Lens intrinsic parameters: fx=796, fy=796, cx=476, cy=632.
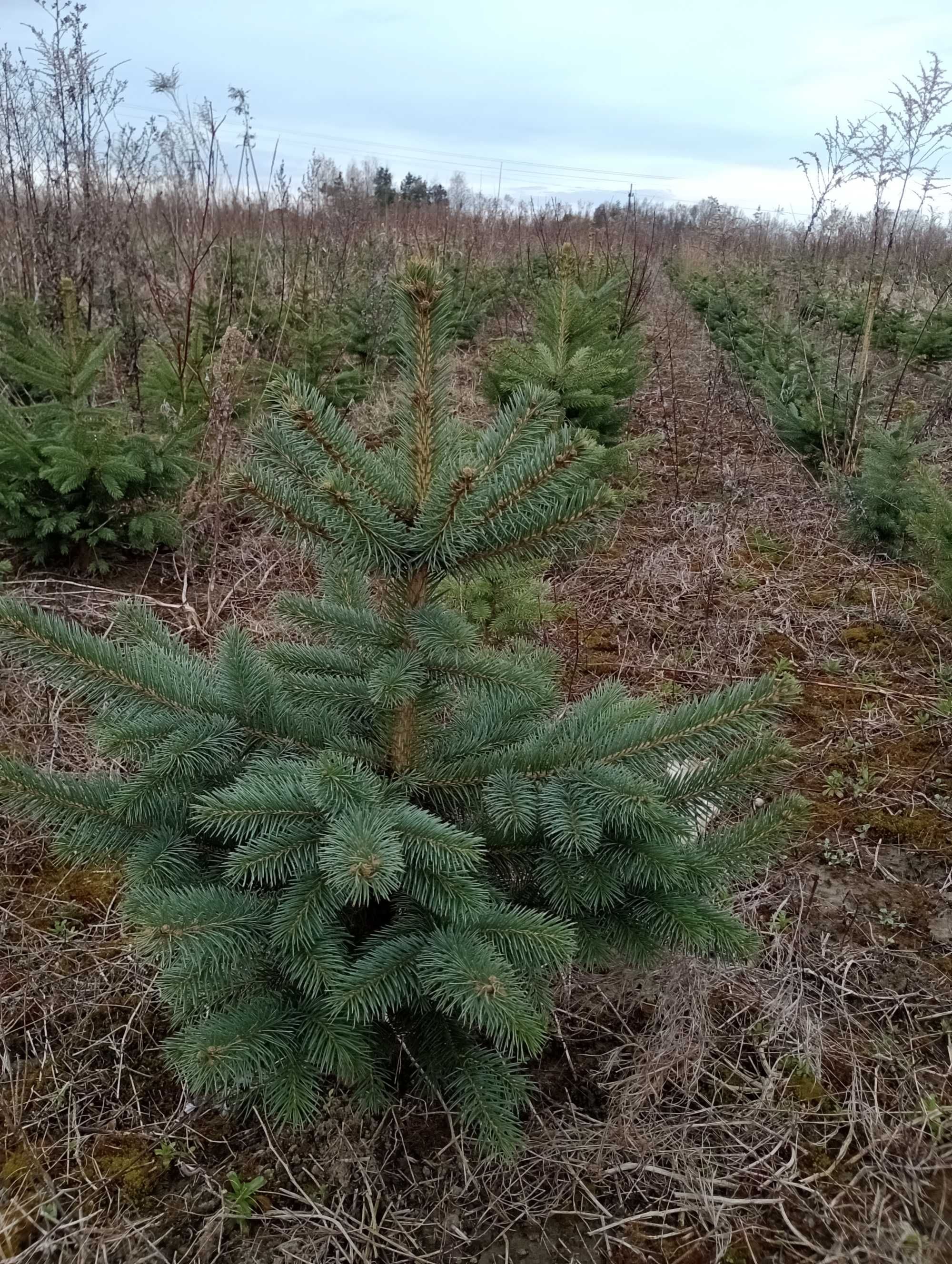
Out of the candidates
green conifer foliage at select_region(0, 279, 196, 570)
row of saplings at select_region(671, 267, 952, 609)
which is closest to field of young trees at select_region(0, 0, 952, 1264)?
row of saplings at select_region(671, 267, 952, 609)

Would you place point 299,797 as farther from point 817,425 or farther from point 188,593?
point 817,425

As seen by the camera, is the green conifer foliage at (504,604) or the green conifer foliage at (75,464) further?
the green conifer foliage at (75,464)

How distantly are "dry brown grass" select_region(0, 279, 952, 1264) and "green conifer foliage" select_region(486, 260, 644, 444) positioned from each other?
2084mm

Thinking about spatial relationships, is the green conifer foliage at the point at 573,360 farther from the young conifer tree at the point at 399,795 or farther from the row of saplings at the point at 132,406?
the young conifer tree at the point at 399,795

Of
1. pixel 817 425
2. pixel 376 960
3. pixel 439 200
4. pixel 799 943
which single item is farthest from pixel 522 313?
pixel 439 200

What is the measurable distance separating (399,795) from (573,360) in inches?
116

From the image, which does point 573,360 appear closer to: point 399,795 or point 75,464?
point 75,464

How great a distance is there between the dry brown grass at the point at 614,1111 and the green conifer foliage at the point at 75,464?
988mm

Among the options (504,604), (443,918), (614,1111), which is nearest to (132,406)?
(504,604)

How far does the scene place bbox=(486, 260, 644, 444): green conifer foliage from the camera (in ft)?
12.9

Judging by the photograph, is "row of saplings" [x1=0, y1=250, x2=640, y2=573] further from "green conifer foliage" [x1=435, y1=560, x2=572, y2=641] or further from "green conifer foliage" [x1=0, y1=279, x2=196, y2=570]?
"green conifer foliage" [x1=435, y1=560, x2=572, y2=641]

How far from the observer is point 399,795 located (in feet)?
4.87

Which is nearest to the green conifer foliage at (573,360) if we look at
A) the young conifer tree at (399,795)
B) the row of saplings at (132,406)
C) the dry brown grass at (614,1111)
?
the row of saplings at (132,406)

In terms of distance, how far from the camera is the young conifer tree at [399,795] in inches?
50.0
